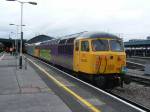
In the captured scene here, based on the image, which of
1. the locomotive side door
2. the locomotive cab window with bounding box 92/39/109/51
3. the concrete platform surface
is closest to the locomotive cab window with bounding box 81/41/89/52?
the locomotive cab window with bounding box 92/39/109/51

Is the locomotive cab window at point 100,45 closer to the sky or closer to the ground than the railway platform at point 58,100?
closer to the sky

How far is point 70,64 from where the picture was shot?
25.9 m

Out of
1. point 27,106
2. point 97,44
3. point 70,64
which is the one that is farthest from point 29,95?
point 70,64

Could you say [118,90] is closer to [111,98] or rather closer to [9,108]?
[111,98]

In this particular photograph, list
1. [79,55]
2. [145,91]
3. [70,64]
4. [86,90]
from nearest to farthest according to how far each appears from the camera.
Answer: [86,90]
[145,91]
[79,55]
[70,64]

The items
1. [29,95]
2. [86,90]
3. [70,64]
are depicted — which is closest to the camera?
[29,95]

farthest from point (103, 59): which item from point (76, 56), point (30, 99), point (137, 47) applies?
point (137, 47)

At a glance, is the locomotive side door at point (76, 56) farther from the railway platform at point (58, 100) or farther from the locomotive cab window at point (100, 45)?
the railway platform at point (58, 100)

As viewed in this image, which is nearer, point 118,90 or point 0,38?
point 118,90

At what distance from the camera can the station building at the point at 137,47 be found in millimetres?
84594

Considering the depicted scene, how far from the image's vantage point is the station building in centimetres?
8459

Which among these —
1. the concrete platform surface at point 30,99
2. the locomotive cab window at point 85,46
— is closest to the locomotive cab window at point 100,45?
the locomotive cab window at point 85,46

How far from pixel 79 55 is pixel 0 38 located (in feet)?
412

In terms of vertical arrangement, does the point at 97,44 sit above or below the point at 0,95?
above
